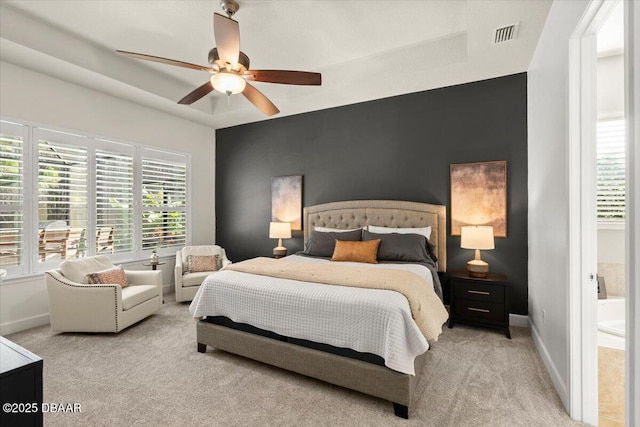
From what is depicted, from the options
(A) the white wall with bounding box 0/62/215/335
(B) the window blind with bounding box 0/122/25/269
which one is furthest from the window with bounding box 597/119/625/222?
(B) the window blind with bounding box 0/122/25/269

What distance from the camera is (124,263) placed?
435 cm

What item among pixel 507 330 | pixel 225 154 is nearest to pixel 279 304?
pixel 507 330

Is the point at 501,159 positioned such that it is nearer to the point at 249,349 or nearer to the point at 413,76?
the point at 413,76

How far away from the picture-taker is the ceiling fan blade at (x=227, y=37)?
2096mm

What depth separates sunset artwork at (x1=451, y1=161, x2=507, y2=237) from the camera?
11.5 ft

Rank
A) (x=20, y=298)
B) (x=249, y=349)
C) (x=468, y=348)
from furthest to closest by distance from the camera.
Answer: (x=20, y=298) < (x=468, y=348) < (x=249, y=349)

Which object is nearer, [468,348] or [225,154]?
[468,348]

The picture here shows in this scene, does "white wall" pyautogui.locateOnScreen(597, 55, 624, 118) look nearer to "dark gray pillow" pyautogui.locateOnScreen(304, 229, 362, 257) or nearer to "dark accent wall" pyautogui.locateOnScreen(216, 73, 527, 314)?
"dark accent wall" pyautogui.locateOnScreen(216, 73, 527, 314)

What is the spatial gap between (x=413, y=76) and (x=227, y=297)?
318 cm

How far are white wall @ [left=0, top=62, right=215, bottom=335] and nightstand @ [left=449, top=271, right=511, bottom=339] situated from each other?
4.34m

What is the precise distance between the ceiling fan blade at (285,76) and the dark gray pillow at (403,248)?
193 cm

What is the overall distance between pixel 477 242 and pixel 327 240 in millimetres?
1751

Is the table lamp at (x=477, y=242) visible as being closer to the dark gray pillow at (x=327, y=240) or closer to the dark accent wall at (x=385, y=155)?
the dark accent wall at (x=385, y=155)

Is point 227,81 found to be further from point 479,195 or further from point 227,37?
point 479,195
